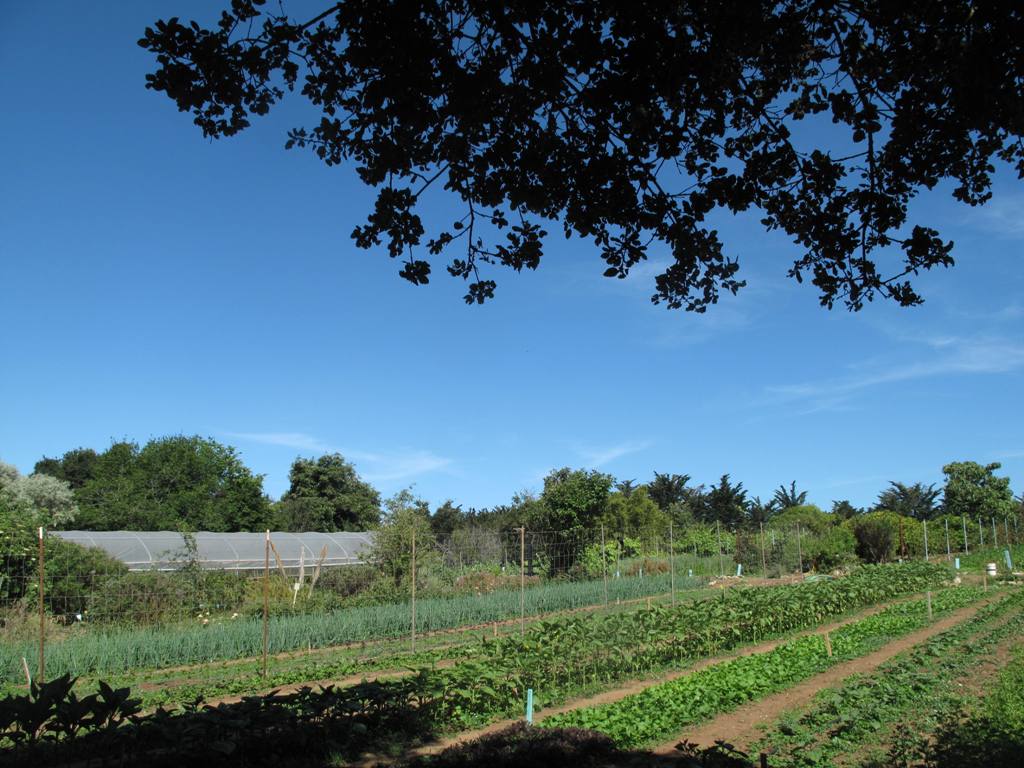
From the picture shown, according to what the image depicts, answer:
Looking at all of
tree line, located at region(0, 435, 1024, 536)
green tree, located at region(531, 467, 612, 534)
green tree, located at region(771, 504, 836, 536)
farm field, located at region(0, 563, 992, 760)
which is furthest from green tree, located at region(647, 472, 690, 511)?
farm field, located at region(0, 563, 992, 760)

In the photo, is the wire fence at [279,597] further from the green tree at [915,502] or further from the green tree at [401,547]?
the green tree at [915,502]

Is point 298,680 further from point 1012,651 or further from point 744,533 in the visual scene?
point 744,533

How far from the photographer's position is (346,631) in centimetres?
1424

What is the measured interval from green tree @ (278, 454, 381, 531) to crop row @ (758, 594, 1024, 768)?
118 ft

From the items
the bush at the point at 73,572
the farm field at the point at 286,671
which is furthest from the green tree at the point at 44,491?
the farm field at the point at 286,671

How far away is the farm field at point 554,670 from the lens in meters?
5.56

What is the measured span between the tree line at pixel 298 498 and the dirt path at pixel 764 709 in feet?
66.0

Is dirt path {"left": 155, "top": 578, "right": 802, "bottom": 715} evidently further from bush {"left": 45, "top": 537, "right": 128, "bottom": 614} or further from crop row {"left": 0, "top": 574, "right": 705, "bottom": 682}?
bush {"left": 45, "top": 537, "right": 128, "bottom": 614}

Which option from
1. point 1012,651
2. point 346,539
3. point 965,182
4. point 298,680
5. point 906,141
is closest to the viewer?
point 906,141

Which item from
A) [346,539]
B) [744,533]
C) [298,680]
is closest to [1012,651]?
[298,680]

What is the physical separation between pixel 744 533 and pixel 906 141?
94.6ft

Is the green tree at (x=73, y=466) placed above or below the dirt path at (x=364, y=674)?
above

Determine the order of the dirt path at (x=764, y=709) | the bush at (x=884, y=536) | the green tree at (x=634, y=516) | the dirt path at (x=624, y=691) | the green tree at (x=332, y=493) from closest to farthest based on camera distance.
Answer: the dirt path at (x=624, y=691) → the dirt path at (x=764, y=709) → the green tree at (x=634, y=516) → the bush at (x=884, y=536) → the green tree at (x=332, y=493)

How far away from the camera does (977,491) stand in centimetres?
3606
